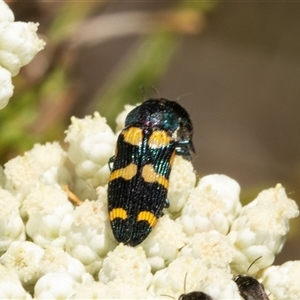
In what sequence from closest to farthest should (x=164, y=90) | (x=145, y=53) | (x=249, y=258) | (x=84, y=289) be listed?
(x=84, y=289)
(x=249, y=258)
(x=145, y=53)
(x=164, y=90)

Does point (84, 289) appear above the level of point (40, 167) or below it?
below

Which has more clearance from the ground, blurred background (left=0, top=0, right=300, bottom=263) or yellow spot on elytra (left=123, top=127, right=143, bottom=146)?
blurred background (left=0, top=0, right=300, bottom=263)

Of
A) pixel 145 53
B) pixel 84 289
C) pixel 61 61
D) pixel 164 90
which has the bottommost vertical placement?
pixel 84 289

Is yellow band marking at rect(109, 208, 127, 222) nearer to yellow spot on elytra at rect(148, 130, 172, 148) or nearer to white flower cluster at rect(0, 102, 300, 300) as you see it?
white flower cluster at rect(0, 102, 300, 300)

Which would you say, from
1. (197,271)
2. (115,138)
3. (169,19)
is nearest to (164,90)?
(169,19)

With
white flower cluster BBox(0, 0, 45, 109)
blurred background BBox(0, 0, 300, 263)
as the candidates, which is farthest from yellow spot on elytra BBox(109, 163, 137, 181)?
blurred background BBox(0, 0, 300, 263)

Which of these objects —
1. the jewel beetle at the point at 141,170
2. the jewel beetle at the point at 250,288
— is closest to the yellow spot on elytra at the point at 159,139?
the jewel beetle at the point at 141,170

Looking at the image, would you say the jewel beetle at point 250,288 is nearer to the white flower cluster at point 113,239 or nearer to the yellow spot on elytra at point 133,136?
the white flower cluster at point 113,239

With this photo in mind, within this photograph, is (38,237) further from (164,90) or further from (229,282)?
(164,90)
